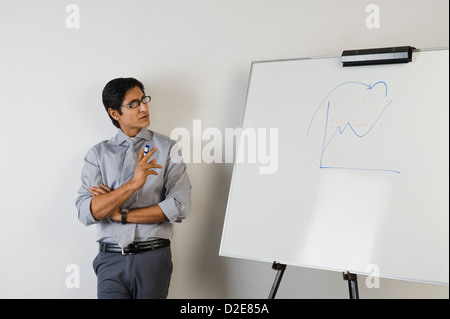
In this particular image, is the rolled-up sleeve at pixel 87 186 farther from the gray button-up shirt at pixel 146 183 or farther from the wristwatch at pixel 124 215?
the wristwatch at pixel 124 215

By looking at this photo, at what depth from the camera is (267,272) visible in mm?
2426

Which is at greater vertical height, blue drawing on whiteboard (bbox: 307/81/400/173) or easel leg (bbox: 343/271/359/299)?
blue drawing on whiteboard (bbox: 307/81/400/173)

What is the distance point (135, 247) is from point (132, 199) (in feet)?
0.68

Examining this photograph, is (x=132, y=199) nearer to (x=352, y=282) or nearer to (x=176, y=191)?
(x=176, y=191)

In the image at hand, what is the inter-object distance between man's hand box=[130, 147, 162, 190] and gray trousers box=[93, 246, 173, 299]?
0.31 m

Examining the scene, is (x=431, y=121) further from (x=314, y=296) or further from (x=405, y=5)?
(x=314, y=296)

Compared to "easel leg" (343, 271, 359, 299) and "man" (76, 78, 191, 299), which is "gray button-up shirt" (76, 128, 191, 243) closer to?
"man" (76, 78, 191, 299)

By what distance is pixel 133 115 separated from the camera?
7.27 feet

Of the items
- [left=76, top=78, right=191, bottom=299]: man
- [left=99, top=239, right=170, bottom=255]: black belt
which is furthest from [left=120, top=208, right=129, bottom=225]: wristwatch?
[left=99, top=239, right=170, bottom=255]: black belt

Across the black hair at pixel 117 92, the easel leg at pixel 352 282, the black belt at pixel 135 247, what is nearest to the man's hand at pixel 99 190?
Result: the black belt at pixel 135 247

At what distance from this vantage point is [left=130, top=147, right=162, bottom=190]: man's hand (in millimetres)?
2049

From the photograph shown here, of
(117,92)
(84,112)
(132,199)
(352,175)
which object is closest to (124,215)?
(132,199)
